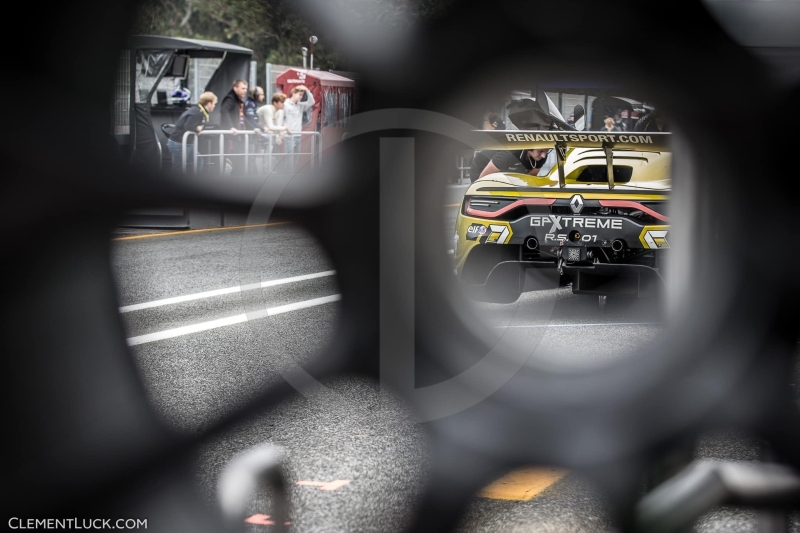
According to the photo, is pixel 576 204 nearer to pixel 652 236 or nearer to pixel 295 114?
pixel 652 236

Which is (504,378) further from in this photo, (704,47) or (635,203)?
(635,203)

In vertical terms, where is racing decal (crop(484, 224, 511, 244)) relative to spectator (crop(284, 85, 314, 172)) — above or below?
below

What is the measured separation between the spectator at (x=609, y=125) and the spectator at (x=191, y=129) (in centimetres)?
23

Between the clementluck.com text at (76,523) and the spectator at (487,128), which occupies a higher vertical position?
the spectator at (487,128)

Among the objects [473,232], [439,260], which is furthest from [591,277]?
[439,260]

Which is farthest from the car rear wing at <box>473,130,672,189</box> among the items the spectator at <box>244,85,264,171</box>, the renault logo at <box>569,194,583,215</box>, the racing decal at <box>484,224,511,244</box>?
the racing decal at <box>484,224,511,244</box>

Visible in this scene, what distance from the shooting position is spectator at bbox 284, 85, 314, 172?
0.47 m

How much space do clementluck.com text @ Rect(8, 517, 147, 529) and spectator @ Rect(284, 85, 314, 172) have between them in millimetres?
229

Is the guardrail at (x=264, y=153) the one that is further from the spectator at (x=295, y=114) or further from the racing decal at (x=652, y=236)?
the racing decal at (x=652, y=236)

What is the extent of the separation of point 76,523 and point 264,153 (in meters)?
0.23

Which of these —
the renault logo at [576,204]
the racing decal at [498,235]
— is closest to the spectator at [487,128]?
the renault logo at [576,204]

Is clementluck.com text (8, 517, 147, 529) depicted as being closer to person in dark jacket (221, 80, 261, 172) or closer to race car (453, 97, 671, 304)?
person in dark jacket (221, 80, 261, 172)

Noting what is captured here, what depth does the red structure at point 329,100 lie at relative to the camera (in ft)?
1.56

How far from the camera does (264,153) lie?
51 cm
